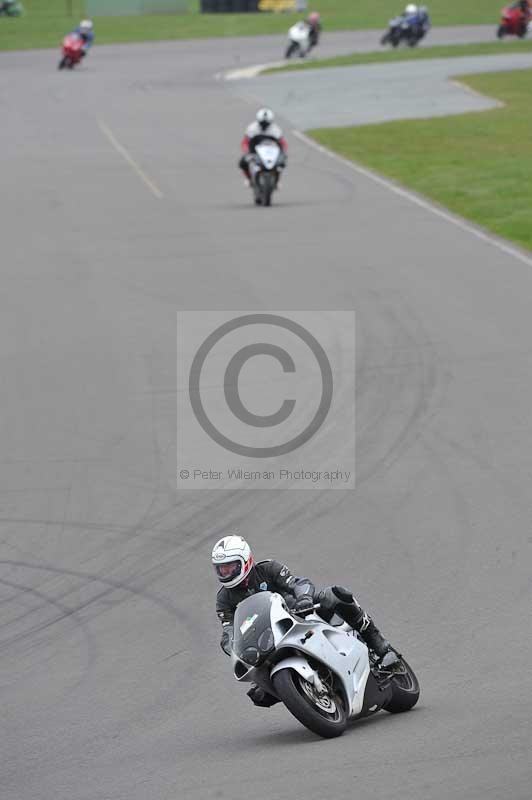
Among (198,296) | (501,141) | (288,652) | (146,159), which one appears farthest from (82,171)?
(288,652)

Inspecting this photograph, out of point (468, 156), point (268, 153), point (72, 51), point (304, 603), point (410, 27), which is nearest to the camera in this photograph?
point (304, 603)

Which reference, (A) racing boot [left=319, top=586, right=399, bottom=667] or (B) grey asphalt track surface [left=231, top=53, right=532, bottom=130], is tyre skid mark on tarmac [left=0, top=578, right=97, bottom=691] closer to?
(A) racing boot [left=319, top=586, right=399, bottom=667]

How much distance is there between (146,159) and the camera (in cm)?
3766

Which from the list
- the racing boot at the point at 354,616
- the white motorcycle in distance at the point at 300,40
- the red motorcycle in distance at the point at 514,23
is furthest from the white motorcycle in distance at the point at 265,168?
the red motorcycle in distance at the point at 514,23

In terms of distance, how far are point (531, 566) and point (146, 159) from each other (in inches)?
1077

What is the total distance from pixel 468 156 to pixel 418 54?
78.5 feet

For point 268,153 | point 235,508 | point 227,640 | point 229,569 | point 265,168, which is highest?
point 229,569

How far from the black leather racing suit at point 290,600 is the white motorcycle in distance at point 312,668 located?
0.33 ft

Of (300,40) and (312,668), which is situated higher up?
(312,668)

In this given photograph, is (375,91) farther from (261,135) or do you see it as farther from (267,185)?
(267,185)

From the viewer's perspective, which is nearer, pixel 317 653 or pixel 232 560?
pixel 317 653

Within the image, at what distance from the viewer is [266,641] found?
28.9ft

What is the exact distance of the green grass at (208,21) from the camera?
74.5 metres

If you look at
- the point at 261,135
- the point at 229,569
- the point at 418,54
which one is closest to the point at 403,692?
the point at 229,569
